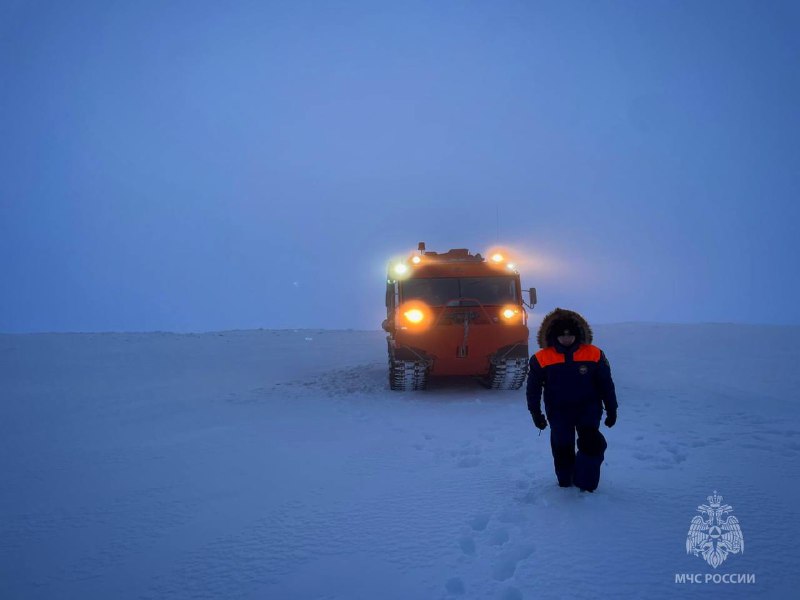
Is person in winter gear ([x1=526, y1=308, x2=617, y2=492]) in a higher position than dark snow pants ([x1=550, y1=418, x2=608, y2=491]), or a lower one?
higher

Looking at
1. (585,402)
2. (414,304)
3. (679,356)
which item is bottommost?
(679,356)

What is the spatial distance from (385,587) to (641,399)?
7.14m

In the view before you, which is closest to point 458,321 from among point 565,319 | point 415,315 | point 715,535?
point 415,315

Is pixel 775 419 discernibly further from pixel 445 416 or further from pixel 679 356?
pixel 679 356

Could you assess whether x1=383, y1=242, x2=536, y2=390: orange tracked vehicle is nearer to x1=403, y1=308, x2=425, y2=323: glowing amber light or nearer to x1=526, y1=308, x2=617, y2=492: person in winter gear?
x1=403, y1=308, x2=425, y2=323: glowing amber light

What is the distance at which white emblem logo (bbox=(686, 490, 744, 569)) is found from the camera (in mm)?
3006

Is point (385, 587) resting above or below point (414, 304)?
below

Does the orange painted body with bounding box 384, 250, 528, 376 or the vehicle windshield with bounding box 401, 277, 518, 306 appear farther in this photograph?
the vehicle windshield with bounding box 401, 277, 518, 306

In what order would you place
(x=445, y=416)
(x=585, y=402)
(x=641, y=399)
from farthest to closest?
1. (x=641, y=399)
2. (x=445, y=416)
3. (x=585, y=402)

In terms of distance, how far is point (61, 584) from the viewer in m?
2.95

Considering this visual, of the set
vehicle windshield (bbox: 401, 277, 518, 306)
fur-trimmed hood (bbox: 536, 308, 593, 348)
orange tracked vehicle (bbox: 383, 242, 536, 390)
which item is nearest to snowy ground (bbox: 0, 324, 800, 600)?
orange tracked vehicle (bbox: 383, 242, 536, 390)

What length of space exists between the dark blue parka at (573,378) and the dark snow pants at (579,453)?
5 centimetres

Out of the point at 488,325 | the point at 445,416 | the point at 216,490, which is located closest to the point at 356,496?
the point at 216,490

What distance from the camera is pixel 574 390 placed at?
380 centimetres
